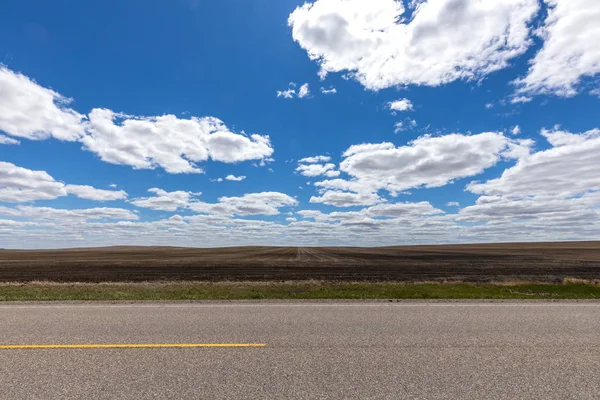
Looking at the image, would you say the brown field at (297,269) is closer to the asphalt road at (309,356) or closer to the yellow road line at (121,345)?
the asphalt road at (309,356)

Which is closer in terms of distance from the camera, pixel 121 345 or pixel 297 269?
pixel 121 345

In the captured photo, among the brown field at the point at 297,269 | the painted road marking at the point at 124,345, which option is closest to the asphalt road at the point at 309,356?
the painted road marking at the point at 124,345

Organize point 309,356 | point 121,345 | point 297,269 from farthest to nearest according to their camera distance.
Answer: point 297,269 → point 121,345 → point 309,356

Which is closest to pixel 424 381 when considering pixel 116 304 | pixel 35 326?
pixel 35 326

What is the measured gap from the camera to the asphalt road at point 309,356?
15.3 feet

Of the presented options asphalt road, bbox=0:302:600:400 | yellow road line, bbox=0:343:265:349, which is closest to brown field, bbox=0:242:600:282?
asphalt road, bbox=0:302:600:400

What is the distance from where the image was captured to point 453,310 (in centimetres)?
989

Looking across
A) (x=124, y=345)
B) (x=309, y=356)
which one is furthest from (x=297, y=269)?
(x=309, y=356)

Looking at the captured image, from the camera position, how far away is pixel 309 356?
19.3 ft

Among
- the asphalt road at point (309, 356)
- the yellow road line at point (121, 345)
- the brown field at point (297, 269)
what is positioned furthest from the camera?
the brown field at point (297, 269)

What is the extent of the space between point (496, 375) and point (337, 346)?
248cm

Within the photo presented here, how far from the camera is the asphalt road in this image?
4668mm

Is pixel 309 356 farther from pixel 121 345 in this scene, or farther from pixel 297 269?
pixel 297 269

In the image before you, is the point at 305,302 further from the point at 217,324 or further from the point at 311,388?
the point at 311,388
